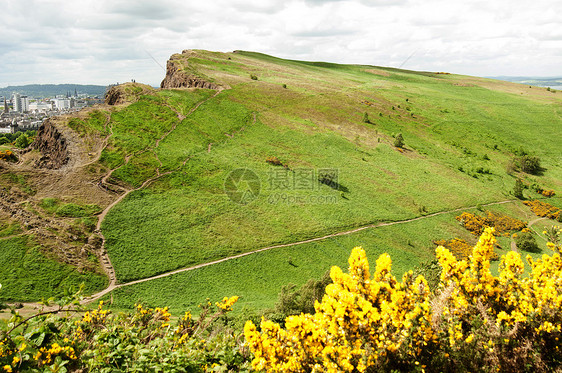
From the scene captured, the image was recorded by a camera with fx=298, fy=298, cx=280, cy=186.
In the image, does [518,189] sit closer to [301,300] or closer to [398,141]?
[398,141]

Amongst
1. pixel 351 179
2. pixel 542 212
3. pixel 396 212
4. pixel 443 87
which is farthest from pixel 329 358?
pixel 443 87

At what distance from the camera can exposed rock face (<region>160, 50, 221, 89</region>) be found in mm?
76625

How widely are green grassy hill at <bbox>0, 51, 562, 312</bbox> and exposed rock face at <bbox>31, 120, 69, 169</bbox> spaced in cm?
306

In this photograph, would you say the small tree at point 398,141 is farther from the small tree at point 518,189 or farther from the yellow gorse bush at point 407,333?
the yellow gorse bush at point 407,333

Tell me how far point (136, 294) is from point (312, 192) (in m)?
28.4

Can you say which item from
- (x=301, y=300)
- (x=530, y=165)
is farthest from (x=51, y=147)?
(x=530, y=165)

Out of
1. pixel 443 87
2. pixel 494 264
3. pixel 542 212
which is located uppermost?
pixel 443 87

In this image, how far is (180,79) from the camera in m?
79.4

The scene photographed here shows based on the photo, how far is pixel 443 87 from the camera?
120 meters

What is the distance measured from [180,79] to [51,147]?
4399 cm

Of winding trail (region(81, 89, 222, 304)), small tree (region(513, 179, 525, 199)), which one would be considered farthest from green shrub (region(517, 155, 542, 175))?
winding trail (region(81, 89, 222, 304))

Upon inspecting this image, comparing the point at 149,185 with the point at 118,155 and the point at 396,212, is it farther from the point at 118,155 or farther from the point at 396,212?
the point at 396,212

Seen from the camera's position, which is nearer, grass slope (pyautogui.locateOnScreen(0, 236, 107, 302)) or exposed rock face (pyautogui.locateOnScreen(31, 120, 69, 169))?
grass slope (pyautogui.locateOnScreen(0, 236, 107, 302))

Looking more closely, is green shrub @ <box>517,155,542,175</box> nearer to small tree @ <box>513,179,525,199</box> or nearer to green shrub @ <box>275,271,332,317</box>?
small tree @ <box>513,179,525,199</box>
